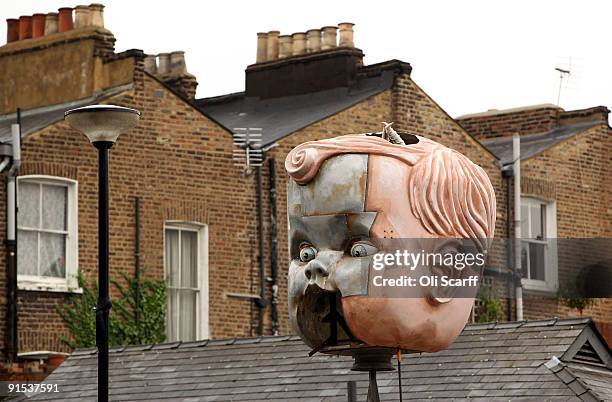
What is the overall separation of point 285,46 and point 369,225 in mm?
24432

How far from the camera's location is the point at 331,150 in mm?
14859

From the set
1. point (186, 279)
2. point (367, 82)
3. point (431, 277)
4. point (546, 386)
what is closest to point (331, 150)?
point (431, 277)

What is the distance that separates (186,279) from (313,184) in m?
19.6

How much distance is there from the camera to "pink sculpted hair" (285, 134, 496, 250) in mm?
14672

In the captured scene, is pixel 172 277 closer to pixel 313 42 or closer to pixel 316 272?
pixel 313 42

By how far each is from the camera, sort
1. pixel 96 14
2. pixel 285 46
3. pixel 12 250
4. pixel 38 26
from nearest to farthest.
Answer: pixel 12 250, pixel 96 14, pixel 38 26, pixel 285 46

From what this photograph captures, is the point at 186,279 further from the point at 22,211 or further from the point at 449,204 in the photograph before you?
the point at 449,204

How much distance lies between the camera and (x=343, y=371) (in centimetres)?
2131

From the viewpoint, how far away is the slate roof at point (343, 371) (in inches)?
771

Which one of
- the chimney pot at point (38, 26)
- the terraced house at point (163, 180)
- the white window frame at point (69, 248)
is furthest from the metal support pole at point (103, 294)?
the chimney pot at point (38, 26)

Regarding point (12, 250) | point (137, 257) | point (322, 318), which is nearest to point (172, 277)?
point (137, 257)

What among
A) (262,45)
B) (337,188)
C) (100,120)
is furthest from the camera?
(262,45)

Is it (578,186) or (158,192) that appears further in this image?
(578,186)

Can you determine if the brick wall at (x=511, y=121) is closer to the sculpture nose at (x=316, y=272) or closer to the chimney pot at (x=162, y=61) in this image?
the chimney pot at (x=162, y=61)
